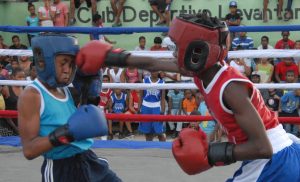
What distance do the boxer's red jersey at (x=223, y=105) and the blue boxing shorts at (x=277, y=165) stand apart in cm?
7

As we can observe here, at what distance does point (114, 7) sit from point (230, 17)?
1.81m

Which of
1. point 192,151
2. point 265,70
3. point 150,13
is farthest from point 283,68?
point 192,151

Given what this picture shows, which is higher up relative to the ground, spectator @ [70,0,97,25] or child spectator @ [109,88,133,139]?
spectator @ [70,0,97,25]

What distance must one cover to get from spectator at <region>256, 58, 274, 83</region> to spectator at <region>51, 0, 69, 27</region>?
3.31m

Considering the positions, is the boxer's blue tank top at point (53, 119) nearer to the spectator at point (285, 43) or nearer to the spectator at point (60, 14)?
the spectator at point (285, 43)

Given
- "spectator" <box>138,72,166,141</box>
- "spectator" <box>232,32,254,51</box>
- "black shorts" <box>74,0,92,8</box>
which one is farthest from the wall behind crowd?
"spectator" <box>138,72,166,141</box>

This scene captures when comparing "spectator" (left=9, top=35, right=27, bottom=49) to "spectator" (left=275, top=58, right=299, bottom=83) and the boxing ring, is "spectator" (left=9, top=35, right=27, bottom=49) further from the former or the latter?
"spectator" (left=275, top=58, right=299, bottom=83)

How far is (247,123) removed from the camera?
95.3 inches

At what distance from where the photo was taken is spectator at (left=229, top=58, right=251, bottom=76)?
731 cm

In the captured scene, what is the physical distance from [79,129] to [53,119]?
0.84 ft

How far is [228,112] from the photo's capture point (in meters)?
2.50

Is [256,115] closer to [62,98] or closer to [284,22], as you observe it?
[62,98]

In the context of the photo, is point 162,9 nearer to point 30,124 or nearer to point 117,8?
point 117,8

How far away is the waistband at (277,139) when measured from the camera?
2.59 meters
